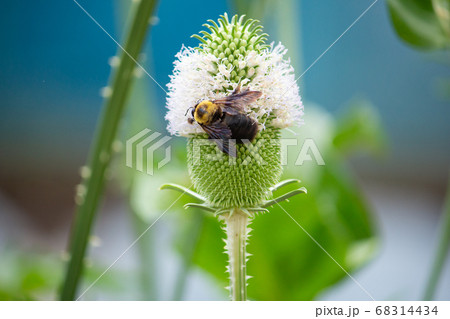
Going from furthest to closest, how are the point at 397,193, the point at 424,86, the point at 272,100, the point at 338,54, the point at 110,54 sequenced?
the point at 397,193, the point at 424,86, the point at 338,54, the point at 110,54, the point at 272,100

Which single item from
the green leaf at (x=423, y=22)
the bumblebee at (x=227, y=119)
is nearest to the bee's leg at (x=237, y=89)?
the bumblebee at (x=227, y=119)

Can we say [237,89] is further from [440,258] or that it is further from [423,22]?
[440,258]

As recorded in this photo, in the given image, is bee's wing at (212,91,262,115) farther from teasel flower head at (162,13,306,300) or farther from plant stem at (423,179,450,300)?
plant stem at (423,179,450,300)

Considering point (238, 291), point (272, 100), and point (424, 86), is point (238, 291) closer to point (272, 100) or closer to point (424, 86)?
point (272, 100)

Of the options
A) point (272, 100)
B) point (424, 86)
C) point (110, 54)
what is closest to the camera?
point (272, 100)

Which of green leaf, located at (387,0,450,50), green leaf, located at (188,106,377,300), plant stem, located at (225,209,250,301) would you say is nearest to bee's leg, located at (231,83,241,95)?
plant stem, located at (225,209,250,301)
